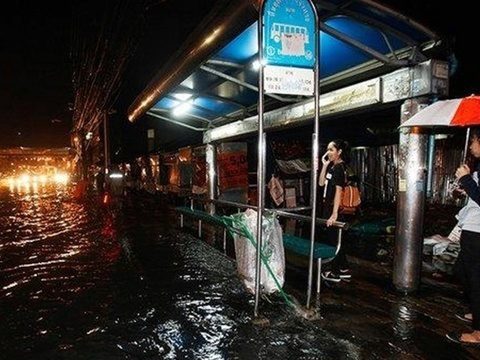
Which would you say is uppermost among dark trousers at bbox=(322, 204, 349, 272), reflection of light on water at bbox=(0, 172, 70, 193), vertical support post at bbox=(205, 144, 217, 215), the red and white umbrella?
the red and white umbrella

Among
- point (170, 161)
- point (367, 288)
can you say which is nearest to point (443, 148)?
point (367, 288)

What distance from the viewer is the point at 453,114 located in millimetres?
4027

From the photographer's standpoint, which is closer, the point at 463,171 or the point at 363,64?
the point at 463,171

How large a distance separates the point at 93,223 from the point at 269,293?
32.6 feet

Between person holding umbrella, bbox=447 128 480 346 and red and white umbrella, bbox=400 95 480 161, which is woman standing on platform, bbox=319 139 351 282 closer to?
red and white umbrella, bbox=400 95 480 161

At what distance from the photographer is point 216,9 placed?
17.4 ft

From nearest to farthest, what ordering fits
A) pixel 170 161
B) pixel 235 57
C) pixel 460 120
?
pixel 460 120 < pixel 235 57 < pixel 170 161

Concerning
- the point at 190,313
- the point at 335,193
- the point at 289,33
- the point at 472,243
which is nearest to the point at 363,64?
the point at 335,193

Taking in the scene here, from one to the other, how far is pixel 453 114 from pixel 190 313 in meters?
4.13

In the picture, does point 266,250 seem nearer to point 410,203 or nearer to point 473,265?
point 410,203

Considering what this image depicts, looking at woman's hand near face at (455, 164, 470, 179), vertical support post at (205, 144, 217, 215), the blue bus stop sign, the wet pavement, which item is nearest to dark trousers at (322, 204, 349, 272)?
the wet pavement

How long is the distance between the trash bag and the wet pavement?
289 millimetres

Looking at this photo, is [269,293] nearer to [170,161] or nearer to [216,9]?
[216,9]

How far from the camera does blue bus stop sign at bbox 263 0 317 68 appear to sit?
172 inches
